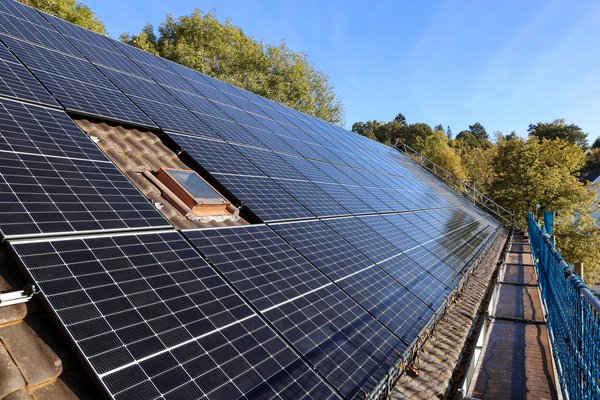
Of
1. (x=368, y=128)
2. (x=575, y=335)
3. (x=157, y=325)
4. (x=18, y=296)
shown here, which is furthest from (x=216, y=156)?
(x=368, y=128)

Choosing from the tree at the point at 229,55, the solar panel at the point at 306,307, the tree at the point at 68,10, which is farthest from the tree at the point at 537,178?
the tree at the point at 68,10

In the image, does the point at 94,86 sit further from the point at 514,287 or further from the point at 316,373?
the point at 514,287

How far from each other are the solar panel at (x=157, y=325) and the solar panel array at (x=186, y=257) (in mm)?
13

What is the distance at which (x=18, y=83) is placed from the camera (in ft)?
18.4

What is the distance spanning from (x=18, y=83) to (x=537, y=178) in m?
38.7

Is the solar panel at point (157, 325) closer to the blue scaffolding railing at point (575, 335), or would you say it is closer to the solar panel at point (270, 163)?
the blue scaffolding railing at point (575, 335)

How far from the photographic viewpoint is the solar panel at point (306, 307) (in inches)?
156

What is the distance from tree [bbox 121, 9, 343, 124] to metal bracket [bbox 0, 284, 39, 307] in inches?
1662

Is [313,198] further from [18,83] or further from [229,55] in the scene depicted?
[229,55]

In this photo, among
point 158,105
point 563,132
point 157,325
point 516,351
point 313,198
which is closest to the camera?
point 157,325

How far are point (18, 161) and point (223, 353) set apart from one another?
119 inches

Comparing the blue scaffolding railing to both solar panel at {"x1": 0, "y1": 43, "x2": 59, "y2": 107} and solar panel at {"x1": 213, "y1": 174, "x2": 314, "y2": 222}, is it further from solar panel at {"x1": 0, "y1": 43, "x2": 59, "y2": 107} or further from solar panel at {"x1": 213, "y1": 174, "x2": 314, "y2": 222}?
solar panel at {"x1": 0, "y1": 43, "x2": 59, "y2": 107}

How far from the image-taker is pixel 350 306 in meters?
5.14

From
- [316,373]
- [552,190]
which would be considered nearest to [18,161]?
[316,373]
